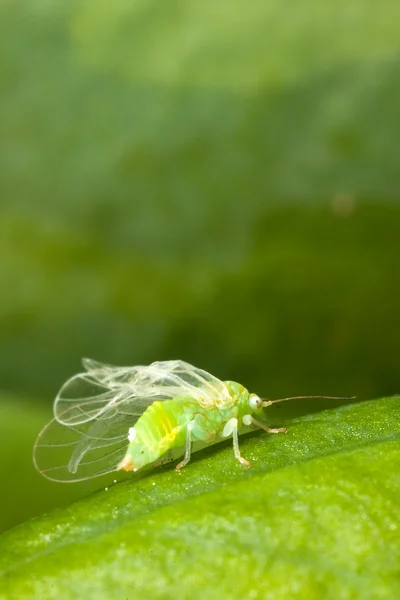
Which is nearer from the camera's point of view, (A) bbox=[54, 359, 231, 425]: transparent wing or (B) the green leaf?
(B) the green leaf

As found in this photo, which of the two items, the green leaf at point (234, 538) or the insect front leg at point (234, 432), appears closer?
the green leaf at point (234, 538)

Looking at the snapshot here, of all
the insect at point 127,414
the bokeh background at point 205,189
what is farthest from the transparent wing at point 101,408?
the bokeh background at point 205,189

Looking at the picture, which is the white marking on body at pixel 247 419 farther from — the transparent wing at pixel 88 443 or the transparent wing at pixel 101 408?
the transparent wing at pixel 88 443

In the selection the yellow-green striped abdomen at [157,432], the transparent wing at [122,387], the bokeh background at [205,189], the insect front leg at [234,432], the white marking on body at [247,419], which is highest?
the bokeh background at [205,189]

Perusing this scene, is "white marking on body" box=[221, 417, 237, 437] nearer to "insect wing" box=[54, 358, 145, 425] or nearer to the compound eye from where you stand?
the compound eye

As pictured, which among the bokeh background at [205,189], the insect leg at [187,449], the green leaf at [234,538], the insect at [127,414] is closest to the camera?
the green leaf at [234,538]

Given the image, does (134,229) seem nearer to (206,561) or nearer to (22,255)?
(22,255)

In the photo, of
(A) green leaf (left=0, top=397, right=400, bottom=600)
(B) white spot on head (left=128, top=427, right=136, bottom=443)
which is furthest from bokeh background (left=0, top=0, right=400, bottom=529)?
(A) green leaf (left=0, top=397, right=400, bottom=600)

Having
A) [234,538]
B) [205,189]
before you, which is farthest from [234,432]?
[205,189]
